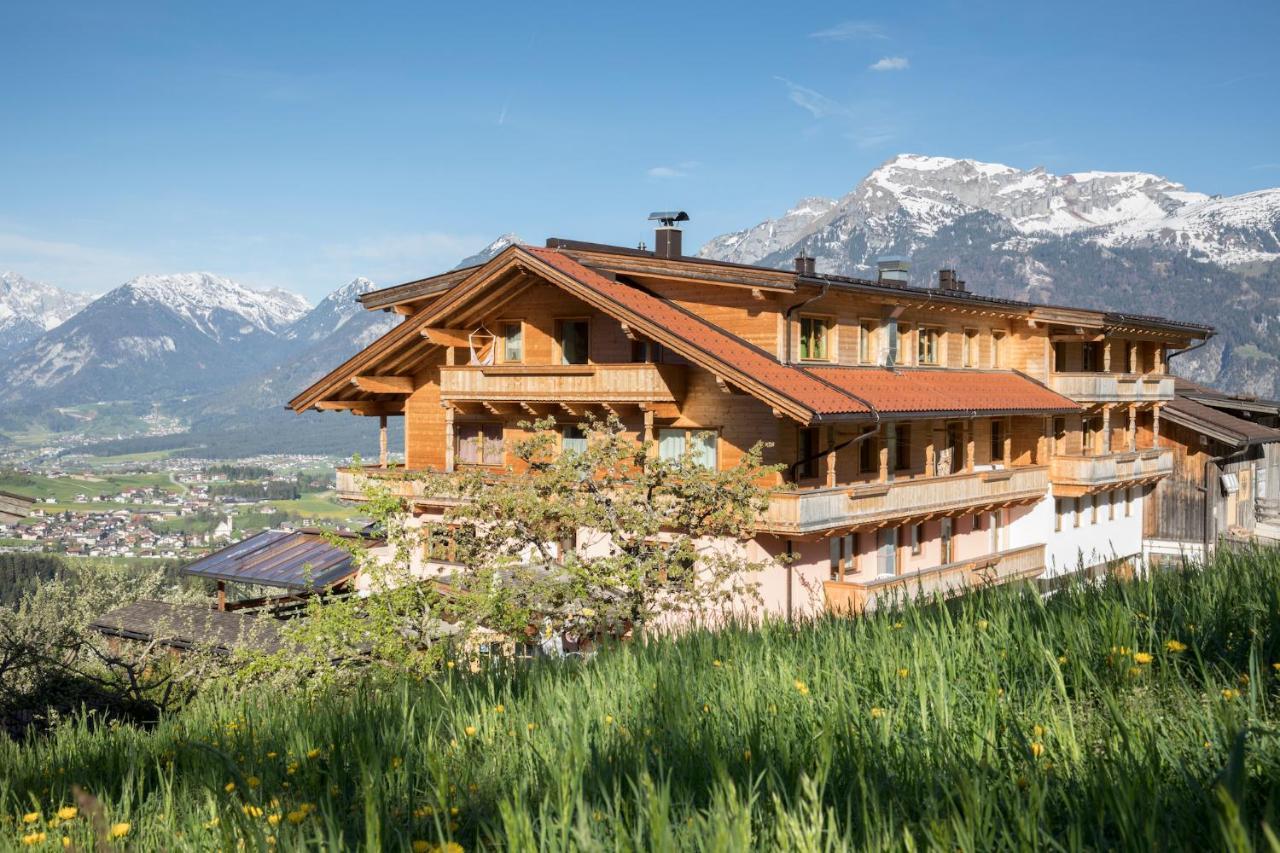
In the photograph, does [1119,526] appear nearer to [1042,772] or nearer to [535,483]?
[535,483]

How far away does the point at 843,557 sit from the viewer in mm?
28938

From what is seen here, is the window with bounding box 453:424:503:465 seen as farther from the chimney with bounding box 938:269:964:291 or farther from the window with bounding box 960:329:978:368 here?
the chimney with bounding box 938:269:964:291

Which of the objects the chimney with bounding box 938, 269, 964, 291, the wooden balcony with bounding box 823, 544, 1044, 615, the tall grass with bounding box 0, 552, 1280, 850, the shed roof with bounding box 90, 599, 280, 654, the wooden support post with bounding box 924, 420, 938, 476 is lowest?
the shed roof with bounding box 90, 599, 280, 654

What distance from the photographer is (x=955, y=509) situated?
31.0 metres

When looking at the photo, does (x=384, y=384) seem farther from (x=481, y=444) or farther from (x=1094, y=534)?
(x=1094, y=534)

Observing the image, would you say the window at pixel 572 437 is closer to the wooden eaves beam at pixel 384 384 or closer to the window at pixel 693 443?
the window at pixel 693 443

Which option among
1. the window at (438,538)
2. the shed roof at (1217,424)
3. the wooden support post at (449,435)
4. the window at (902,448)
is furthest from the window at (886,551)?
the shed roof at (1217,424)

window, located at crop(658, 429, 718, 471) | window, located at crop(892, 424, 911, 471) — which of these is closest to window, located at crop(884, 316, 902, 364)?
window, located at crop(892, 424, 911, 471)

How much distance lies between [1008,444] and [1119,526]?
8.47m

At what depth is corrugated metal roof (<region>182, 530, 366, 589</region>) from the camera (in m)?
32.4

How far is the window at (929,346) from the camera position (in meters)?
34.1

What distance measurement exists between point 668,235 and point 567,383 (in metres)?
6.18

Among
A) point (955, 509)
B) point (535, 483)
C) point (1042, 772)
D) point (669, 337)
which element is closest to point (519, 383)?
point (669, 337)

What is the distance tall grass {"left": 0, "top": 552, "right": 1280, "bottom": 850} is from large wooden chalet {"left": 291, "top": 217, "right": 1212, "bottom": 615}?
1705 centimetres
